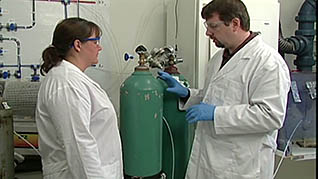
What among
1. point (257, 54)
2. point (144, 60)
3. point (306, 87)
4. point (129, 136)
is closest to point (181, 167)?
point (129, 136)

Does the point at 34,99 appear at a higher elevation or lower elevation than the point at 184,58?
lower

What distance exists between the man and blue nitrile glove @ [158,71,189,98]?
0.22 metres

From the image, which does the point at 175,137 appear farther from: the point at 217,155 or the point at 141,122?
the point at 217,155

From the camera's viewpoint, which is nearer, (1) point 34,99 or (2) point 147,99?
(2) point 147,99

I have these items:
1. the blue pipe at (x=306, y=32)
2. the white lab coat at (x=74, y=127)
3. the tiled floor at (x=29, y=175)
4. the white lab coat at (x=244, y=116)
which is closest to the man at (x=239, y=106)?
the white lab coat at (x=244, y=116)

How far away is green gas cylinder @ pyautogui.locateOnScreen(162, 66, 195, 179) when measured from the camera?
2.09m

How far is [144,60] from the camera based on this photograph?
6.62ft

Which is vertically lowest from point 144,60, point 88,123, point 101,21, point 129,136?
point 129,136

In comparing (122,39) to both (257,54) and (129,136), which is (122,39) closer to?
(129,136)

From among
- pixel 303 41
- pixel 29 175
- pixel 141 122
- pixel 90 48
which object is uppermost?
pixel 303 41

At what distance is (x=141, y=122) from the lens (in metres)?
1.91

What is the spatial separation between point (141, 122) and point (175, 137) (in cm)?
29

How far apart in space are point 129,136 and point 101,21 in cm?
94

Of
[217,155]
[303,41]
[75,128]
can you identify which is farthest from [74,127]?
[303,41]
